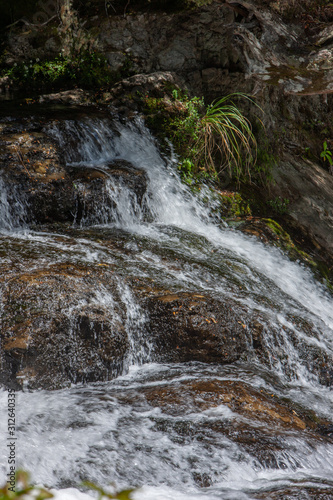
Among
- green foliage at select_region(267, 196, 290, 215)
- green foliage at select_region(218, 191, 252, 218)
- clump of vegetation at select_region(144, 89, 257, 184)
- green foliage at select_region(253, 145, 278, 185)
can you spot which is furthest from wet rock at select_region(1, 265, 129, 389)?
green foliage at select_region(253, 145, 278, 185)

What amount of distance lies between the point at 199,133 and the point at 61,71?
283 centimetres

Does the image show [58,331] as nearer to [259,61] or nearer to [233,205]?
[233,205]

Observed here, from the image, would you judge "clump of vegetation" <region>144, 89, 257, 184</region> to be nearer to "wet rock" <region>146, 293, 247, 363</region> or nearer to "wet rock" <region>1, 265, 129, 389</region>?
"wet rock" <region>146, 293, 247, 363</region>

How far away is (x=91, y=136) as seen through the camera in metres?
5.72

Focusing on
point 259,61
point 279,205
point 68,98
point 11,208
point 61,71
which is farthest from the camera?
point 61,71

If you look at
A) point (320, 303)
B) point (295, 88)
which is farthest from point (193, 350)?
point (295, 88)

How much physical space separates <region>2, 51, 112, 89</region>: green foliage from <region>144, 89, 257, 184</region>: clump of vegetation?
Answer: 122cm

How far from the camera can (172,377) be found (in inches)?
120

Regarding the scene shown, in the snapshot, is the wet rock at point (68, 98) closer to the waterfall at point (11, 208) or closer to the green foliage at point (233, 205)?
the waterfall at point (11, 208)

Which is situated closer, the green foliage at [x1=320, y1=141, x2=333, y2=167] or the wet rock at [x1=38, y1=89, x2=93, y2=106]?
the wet rock at [x1=38, y1=89, x2=93, y2=106]

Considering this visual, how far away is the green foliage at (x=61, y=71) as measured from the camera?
22.8ft

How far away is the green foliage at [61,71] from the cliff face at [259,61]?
19 cm

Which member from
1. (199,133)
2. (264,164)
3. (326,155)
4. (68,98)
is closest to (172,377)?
(199,133)

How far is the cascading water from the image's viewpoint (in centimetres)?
218
